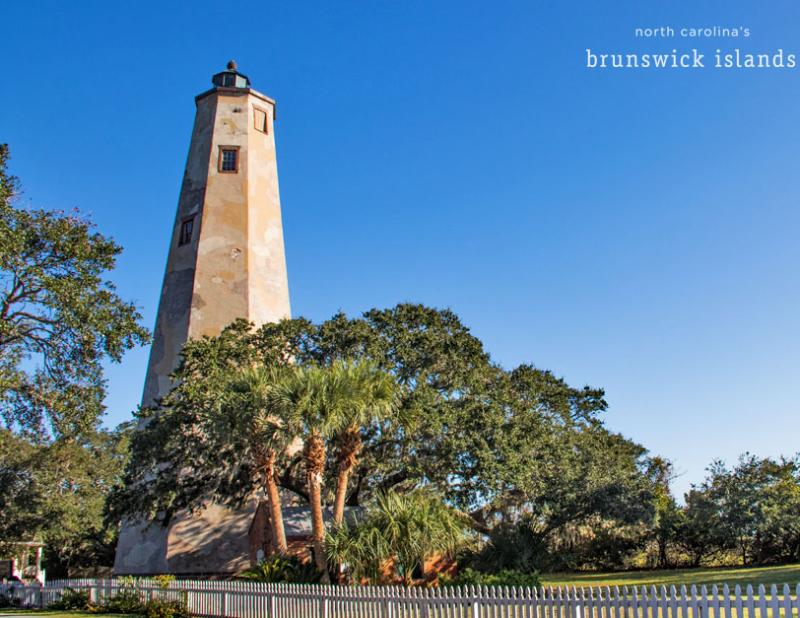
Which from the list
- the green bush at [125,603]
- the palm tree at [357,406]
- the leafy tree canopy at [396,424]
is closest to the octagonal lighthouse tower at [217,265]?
the leafy tree canopy at [396,424]

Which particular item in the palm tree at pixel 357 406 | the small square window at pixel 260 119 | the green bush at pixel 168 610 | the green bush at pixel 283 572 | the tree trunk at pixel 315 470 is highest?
the small square window at pixel 260 119

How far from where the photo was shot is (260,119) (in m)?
34.3

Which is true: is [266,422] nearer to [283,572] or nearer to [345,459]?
[345,459]

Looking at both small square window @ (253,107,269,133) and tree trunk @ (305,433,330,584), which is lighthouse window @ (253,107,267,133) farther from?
tree trunk @ (305,433,330,584)

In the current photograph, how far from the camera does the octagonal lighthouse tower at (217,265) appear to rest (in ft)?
92.9

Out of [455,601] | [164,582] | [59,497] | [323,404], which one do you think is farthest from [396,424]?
[59,497]

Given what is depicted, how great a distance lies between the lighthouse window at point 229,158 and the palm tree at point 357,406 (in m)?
15.4

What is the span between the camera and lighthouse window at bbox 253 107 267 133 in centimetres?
3406

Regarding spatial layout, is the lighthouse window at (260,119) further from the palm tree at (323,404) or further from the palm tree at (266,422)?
the palm tree at (323,404)

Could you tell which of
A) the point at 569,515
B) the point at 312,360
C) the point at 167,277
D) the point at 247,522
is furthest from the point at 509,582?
the point at 167,277

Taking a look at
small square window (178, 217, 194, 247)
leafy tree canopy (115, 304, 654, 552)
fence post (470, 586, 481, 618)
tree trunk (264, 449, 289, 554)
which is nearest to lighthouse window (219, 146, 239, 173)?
small square window (178, 217, 194, 247)

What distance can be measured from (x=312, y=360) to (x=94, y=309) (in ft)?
27.5

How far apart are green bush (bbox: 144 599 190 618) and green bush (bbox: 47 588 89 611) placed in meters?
4.09

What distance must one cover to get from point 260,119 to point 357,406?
19364 mm
